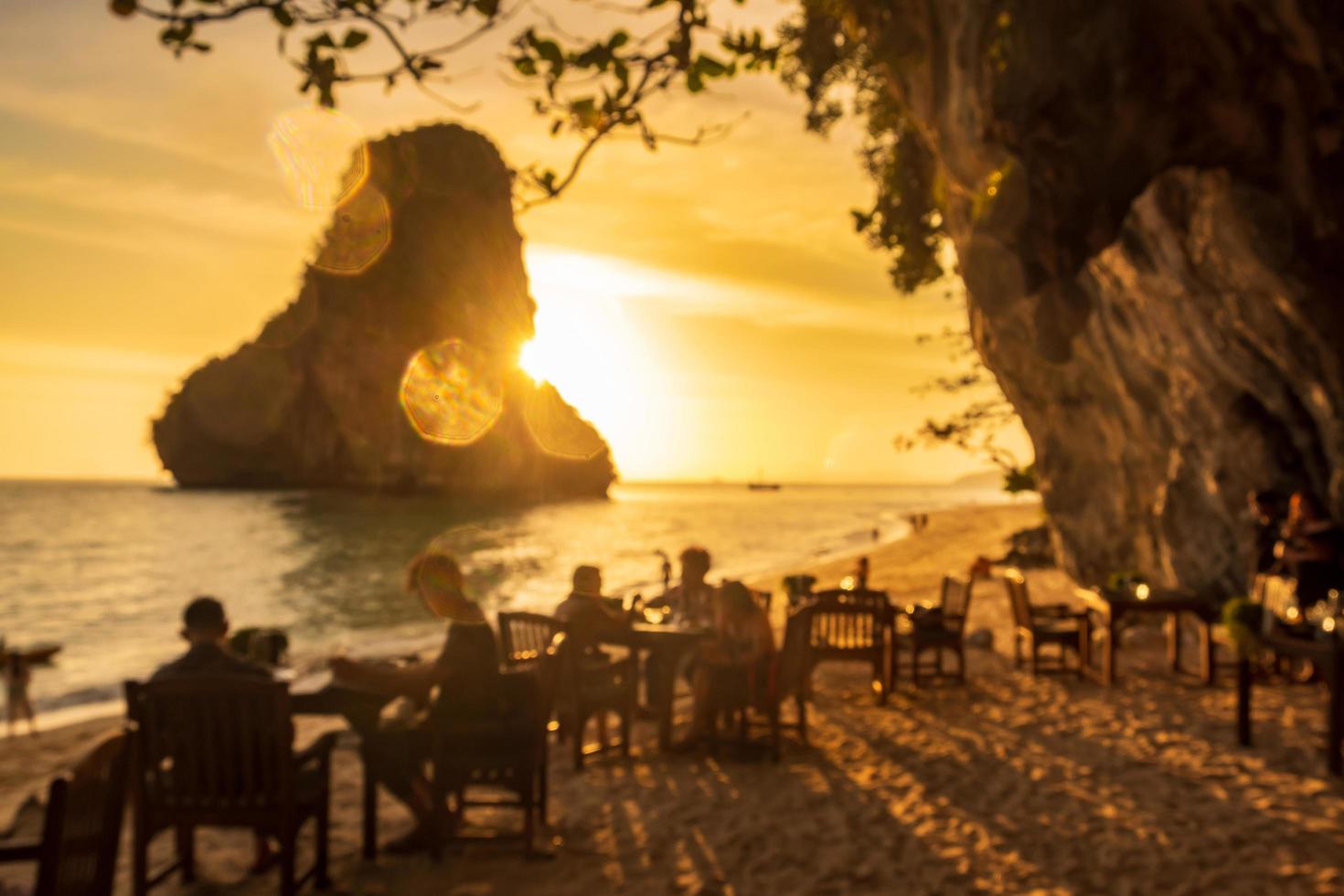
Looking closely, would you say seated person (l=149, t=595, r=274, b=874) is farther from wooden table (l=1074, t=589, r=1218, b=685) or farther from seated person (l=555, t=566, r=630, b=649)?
wooden table (l=1074, t=589, r=1218, b=685)

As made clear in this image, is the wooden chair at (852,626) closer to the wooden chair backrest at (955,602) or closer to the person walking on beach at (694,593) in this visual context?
the person walking on beach at (694,593)

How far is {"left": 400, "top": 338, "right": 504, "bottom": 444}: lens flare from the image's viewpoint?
100 metres

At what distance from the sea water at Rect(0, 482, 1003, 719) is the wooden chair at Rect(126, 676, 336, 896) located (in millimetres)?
1127

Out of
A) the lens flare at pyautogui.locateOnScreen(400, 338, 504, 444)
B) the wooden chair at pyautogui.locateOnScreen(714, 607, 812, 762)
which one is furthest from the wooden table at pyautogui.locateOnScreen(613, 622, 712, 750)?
the lens flare at pyautogui.locateOnScreen(400, 338, 504, 444)

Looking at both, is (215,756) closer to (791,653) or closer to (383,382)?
(791,653)

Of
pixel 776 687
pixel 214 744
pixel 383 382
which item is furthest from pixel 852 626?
pixel 383 382

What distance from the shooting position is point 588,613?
22.6 feet

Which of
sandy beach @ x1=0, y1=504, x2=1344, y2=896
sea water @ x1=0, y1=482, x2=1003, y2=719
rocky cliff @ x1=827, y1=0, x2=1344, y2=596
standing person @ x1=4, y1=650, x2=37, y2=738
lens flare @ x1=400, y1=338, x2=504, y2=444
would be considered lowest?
sea water @ x1=0, y1=482, x2=1003, y2=719

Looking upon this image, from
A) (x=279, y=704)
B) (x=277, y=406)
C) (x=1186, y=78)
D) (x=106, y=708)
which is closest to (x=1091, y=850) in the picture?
(x=279, y=704)

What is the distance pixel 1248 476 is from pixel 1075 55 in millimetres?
5227

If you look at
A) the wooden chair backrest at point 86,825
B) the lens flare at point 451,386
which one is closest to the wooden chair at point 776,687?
the wooden chair backrest at point 86,825

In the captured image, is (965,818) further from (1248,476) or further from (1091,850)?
(1248,476)

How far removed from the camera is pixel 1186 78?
11.1 meters

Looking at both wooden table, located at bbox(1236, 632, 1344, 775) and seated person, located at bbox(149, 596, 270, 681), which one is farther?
wooden table, located at bbox(1236, 632, 1344, 775)
